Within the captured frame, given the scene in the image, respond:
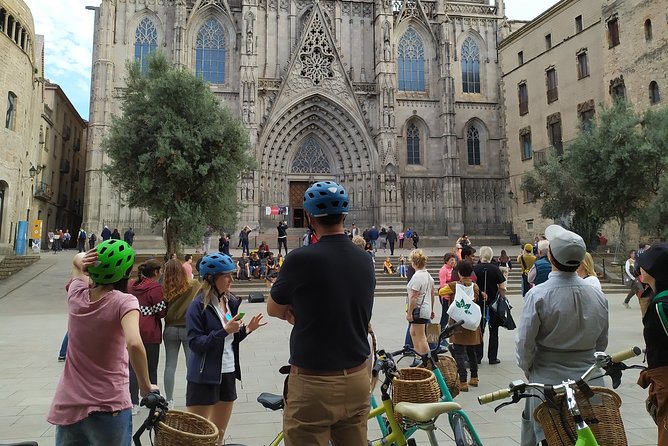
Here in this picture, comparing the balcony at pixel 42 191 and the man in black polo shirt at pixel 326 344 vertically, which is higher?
the balcony at pixel 42 191

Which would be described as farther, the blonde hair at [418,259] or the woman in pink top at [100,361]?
the blonde hair at [418,259]

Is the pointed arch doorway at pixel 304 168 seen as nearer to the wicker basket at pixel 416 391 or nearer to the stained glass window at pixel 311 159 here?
the stained glass window at pixel 311 159

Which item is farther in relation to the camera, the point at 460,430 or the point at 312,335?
the point at 460,430

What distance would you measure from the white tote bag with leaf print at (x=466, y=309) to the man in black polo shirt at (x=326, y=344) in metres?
3.83

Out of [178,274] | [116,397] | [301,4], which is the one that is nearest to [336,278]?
[116,397]

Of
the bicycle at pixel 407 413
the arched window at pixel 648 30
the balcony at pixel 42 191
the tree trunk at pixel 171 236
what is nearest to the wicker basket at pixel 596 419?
the bicycle at pixel 407 413

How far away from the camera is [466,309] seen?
19.3ft

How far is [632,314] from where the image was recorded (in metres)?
12.7

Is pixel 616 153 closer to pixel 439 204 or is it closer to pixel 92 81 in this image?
pixel 439 204

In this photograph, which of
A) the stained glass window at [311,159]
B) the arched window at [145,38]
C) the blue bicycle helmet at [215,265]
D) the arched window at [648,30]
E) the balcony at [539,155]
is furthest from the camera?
the stained glass window at [311,159]

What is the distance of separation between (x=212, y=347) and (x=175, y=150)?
50.1 feet

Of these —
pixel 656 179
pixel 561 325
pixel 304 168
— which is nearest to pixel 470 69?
pixel 304 168

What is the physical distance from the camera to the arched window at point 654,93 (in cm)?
2369

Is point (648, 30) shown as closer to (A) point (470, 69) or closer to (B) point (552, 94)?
(B) point (552, 94)
